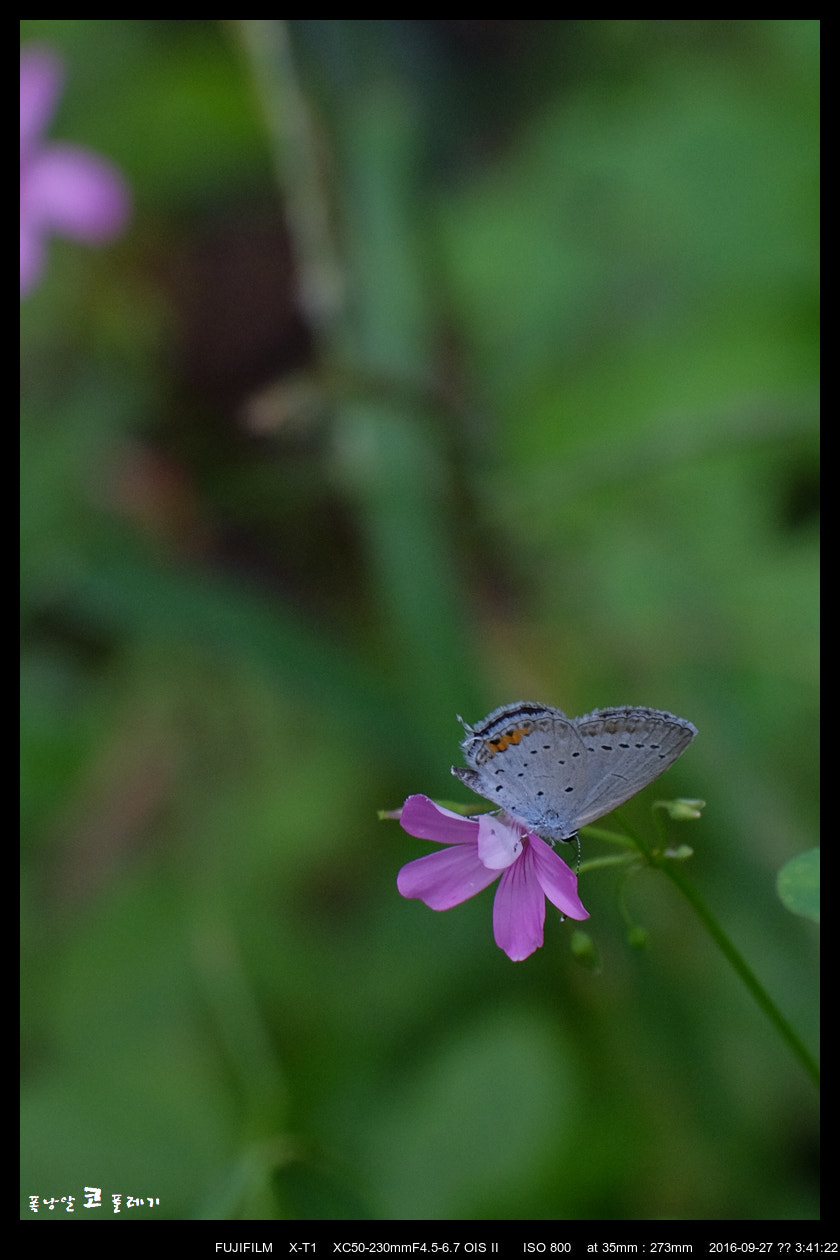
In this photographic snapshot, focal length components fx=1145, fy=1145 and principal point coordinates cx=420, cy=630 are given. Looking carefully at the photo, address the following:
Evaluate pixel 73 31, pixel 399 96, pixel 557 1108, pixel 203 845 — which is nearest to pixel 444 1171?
pixel 557 1108

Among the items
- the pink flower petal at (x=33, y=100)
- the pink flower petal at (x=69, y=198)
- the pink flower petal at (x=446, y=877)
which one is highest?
the pink flower petal at (x=33, y=100)

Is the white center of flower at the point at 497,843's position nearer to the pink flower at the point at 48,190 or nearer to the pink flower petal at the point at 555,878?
the pink flower petal at the point at 555,878

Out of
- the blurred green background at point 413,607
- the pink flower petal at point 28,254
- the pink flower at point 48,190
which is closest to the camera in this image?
the pink flower petal at point 28,254

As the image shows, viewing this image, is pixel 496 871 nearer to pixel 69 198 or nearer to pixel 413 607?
pixel 413 607

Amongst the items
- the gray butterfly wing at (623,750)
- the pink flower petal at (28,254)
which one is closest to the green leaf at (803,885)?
the gray butterfly wing at (623,750)

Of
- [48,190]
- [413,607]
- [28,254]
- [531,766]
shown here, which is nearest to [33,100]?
[48,190]
